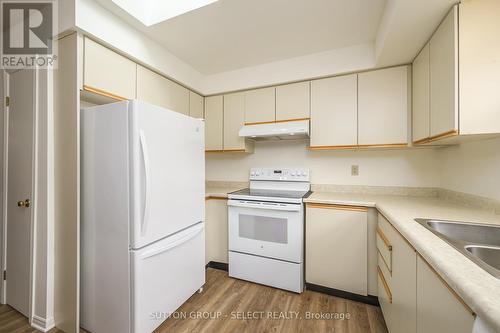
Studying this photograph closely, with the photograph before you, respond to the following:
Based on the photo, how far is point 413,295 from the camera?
968mm

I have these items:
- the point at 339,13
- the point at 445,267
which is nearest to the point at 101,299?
the point at 445,267

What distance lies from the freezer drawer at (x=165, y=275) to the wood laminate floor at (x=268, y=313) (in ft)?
0.40

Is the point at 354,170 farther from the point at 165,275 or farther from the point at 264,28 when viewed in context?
the point at 165,275

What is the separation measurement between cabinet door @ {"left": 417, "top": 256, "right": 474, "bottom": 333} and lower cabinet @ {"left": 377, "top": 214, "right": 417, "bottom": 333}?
2.8 inches

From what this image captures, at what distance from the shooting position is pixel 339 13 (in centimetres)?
161

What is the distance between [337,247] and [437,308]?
46.5 inches

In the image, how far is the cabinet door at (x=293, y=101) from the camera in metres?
2.26

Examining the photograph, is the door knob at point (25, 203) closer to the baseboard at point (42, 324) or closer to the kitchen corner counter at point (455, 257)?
the baseboard at point (42, 324)

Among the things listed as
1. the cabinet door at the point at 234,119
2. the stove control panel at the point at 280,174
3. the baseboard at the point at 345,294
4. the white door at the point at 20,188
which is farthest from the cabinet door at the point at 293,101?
the white door at the point at 20,188

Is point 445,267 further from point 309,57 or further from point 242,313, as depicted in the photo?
point 309,57

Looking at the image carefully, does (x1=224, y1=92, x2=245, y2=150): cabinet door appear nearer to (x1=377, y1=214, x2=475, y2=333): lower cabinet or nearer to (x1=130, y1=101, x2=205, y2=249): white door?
(x1=130, y1=101, x2=205, y2=249): white door

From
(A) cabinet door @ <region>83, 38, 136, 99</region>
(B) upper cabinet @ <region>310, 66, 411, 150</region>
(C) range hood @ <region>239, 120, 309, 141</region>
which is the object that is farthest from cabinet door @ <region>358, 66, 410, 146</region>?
(A) cabinet door @ <region>83, 38, 136, 99</region>

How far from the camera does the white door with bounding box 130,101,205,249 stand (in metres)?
1.33

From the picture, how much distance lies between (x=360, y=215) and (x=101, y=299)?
79.0 inches
